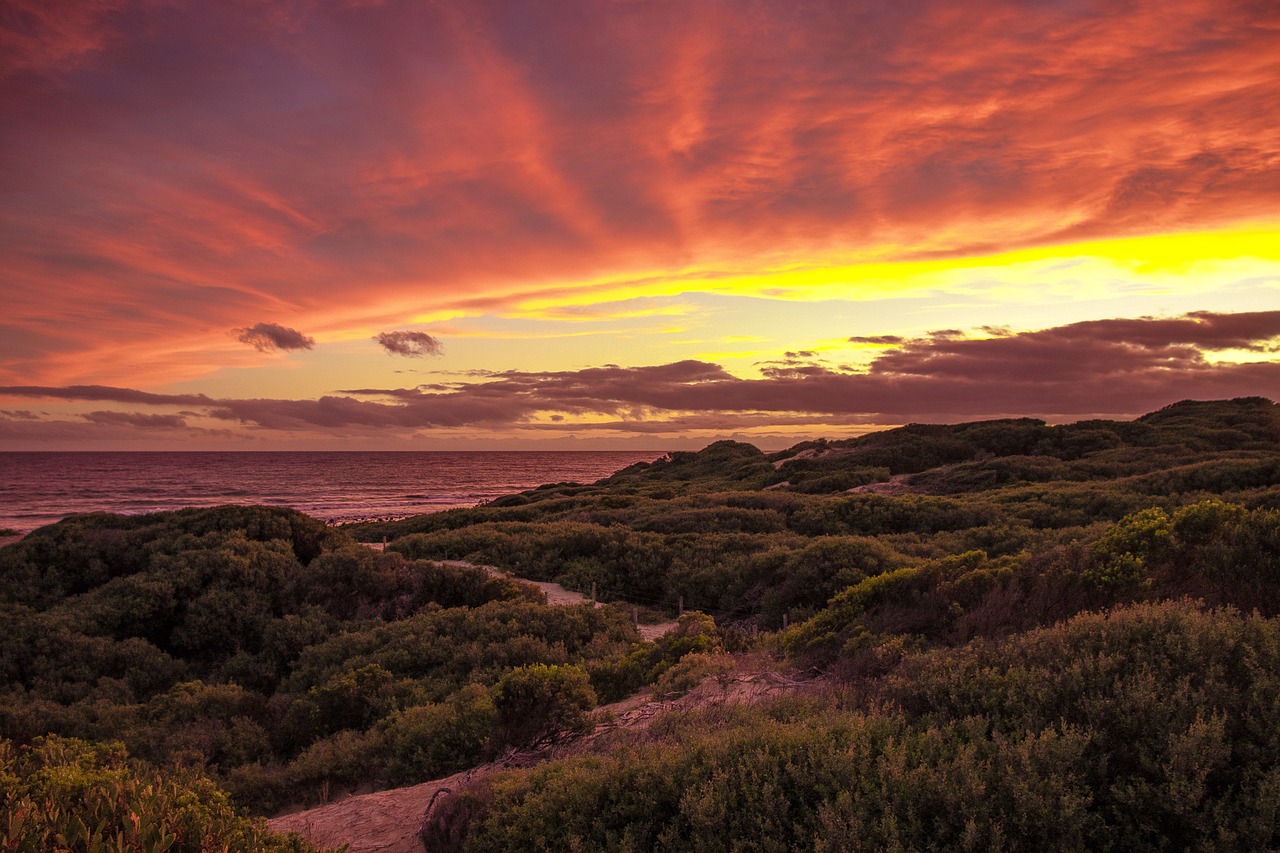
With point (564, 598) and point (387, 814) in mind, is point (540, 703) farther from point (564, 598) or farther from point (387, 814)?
Result: point (564, 598)

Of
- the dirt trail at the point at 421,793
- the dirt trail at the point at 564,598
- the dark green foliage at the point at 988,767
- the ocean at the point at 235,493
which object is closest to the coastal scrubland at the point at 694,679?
the dark green foliage at the point at 988,767

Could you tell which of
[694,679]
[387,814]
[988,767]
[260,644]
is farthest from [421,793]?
[260,644]

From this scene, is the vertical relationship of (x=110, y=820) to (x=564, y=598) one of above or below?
above

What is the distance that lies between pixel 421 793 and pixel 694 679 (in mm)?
3360

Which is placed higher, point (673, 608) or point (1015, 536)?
point (1015, 536)

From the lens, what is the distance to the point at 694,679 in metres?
8.32

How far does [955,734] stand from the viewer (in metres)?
4.73

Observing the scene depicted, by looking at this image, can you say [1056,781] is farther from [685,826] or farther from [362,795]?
[362,795]

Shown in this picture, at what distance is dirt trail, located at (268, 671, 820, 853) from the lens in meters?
6.25

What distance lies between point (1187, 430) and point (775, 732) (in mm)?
49581

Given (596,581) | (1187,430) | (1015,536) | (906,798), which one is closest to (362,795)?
(906,798)

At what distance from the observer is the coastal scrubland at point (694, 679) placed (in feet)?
13.0

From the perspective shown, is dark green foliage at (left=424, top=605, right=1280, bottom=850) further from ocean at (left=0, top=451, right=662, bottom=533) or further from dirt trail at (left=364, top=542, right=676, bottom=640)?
ocean at (left=0, top=451, right=662, bottom=533)

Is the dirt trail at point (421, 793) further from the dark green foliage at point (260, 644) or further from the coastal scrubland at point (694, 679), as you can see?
the dark green foliage at point (260, 644)
